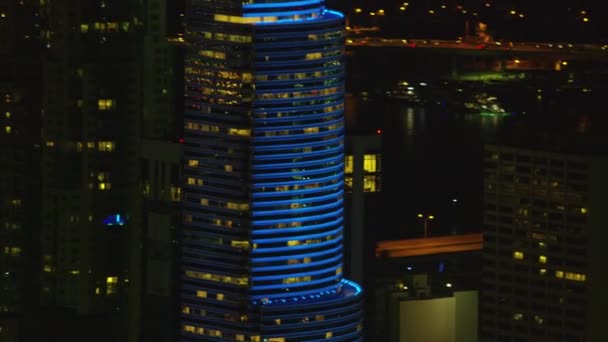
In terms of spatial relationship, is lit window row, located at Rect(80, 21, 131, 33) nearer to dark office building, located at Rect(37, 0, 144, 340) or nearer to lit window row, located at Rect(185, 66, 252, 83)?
dark office building, located at Rect(37, 0, 144, 340)

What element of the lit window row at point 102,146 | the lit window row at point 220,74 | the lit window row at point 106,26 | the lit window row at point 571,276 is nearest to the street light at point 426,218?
the lit window row at point 102,146

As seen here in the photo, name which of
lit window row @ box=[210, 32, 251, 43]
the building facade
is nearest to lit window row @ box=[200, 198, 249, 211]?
lit window row @ box=[210, 32, 251, 43]

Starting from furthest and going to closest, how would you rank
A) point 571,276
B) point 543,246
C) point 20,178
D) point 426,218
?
point 426,218 < point 20,178 < point 543,246 < point 571,276

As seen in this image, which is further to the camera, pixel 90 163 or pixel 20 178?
pixel 20 178

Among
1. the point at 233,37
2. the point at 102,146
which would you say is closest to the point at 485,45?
the point at 102,146

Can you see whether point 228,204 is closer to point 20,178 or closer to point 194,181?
point 194,181

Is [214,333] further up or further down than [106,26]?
further down

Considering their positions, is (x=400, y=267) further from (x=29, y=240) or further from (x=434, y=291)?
(x=29, y=240)
